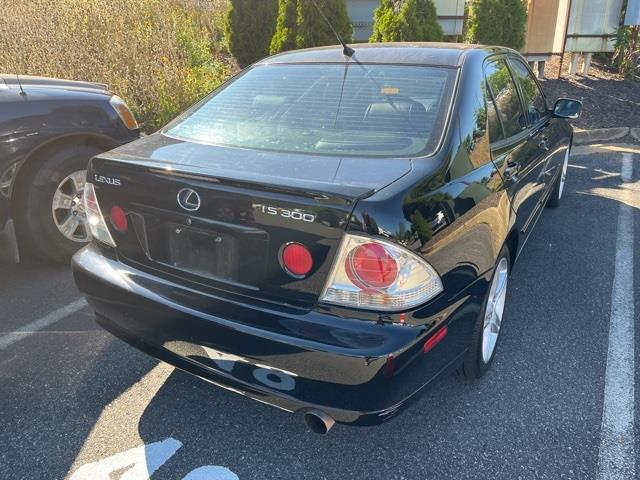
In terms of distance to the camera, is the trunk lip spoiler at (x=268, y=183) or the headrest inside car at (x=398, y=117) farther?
the headrest inside car at (x=398, y=117)

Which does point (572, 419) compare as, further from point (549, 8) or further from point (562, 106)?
point (549, 8)

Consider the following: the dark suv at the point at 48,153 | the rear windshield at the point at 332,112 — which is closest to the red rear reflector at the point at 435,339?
the rear windshield at the point at 332,112

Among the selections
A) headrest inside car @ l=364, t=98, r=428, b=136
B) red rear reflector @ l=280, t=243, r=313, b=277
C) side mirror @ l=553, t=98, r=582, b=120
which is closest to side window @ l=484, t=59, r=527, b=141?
headrest inside car @ l=364, t=98, r=428, b=136

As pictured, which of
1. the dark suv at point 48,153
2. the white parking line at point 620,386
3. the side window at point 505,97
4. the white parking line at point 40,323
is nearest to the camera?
the white parking line at point 620,386

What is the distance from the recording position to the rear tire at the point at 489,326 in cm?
244

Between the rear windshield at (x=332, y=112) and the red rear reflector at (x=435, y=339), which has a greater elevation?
the rear windshield at (x=332, y=112)

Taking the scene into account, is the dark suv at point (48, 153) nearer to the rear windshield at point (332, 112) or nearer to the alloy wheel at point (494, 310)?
the rear windshield at point (332, 112)

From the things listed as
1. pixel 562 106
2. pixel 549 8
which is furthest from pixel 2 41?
pixel 549 8

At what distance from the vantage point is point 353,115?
8.24 ft

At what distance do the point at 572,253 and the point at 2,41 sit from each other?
756 cm

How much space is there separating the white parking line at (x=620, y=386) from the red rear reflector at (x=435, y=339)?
88 centimetres

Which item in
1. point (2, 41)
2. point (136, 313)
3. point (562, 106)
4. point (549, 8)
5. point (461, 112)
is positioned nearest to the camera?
point (136, 313)

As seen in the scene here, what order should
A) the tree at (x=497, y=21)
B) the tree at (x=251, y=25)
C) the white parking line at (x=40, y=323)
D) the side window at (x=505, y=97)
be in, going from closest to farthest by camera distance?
the side window at (x=505, y=97) < the white parking line at (x=40, y=323) < the tree at (x=497, y=21) < the tree at (x=251, y=25)

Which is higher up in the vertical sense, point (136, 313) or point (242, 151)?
point (242, 151)
